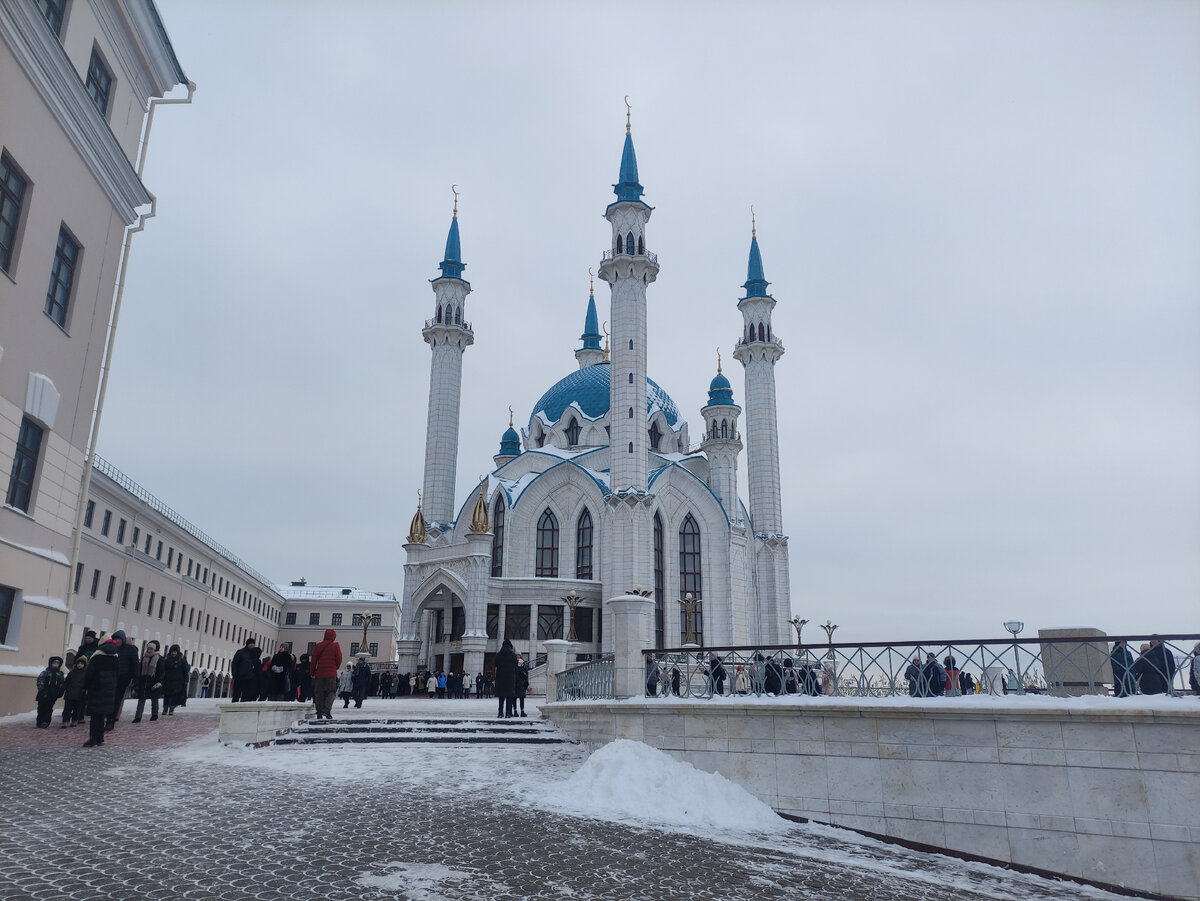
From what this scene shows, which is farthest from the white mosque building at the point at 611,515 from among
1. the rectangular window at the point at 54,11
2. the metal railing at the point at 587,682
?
the rectangular window at the point at 54,11

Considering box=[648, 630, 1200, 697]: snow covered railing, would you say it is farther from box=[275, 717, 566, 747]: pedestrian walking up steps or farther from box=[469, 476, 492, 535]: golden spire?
box=[469, 476, 492, 535]: golden spire

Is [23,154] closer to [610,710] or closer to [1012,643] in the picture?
[610,710]

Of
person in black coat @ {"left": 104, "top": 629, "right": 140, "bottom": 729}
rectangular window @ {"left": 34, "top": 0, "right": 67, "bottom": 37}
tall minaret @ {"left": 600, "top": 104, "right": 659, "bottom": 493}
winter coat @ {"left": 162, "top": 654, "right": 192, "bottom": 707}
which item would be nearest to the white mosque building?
tall minaret @ {"left": 600, "top": 104, "right": 659, "bottom": 493}

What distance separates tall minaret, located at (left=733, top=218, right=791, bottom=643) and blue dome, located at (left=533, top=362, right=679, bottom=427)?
6.67m

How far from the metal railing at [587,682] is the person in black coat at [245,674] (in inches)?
235

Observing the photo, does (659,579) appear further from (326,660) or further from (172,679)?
(326,660)

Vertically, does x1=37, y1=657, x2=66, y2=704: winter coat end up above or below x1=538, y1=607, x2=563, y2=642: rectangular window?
below

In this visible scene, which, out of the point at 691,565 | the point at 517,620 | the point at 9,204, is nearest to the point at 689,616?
the point at 691,565

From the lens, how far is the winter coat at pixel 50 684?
484 inches

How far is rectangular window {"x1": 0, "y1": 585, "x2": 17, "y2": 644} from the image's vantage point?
12.6m

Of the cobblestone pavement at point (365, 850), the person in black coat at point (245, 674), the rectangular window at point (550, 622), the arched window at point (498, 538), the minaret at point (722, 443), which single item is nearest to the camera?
the cobblestone pavement at point (365, 850)

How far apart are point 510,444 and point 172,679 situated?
33742 millimetres

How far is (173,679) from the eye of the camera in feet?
54.2

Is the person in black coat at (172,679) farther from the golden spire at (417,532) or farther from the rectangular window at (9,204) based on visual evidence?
the golden spire at (417,532)
